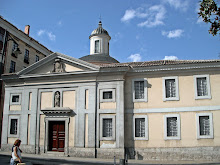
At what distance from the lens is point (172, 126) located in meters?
18.1

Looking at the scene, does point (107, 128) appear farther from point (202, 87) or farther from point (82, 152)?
point (202, 87)

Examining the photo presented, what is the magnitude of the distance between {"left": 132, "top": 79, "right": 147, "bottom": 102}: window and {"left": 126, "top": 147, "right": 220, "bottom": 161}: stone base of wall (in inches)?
153

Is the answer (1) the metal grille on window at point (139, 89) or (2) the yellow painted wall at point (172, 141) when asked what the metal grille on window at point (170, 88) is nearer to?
(2) the yellow painted wall at point (172, 141)

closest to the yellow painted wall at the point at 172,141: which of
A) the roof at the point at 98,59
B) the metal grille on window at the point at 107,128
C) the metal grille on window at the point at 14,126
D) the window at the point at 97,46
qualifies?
the metal grille on window at the point at 107,128

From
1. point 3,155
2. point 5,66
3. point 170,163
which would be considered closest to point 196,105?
point 170,163

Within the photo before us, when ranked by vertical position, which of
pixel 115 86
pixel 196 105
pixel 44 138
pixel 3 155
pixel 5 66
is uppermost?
pixel 5 66

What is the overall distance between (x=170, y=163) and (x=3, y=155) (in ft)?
41.8

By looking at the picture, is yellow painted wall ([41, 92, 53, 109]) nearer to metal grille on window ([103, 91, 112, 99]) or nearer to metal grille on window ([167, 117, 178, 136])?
metal grille on window ([103, 91, 112, 99])

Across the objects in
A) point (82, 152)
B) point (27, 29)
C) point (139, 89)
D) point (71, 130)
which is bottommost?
point (82, 152)

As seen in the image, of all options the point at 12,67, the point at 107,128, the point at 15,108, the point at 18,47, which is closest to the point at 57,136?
the point at 107,128

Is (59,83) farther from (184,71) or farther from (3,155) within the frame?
(184,71)

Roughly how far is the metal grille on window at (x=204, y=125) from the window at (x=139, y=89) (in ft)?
14.4

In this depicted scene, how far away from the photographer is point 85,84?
64.5 feet

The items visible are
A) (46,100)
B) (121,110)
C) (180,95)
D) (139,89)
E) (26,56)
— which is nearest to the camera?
(180,95)
